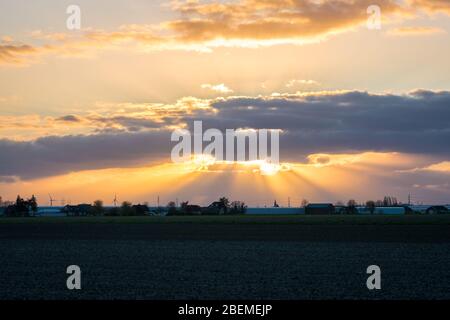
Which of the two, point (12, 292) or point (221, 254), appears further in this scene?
point (221, 254)

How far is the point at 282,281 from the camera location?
28.8 meters

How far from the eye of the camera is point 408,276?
30.8m

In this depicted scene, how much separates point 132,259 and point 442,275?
56.9ft

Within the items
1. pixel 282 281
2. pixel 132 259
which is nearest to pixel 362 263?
pixel 282 281

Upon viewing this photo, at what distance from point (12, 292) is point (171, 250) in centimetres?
2100
